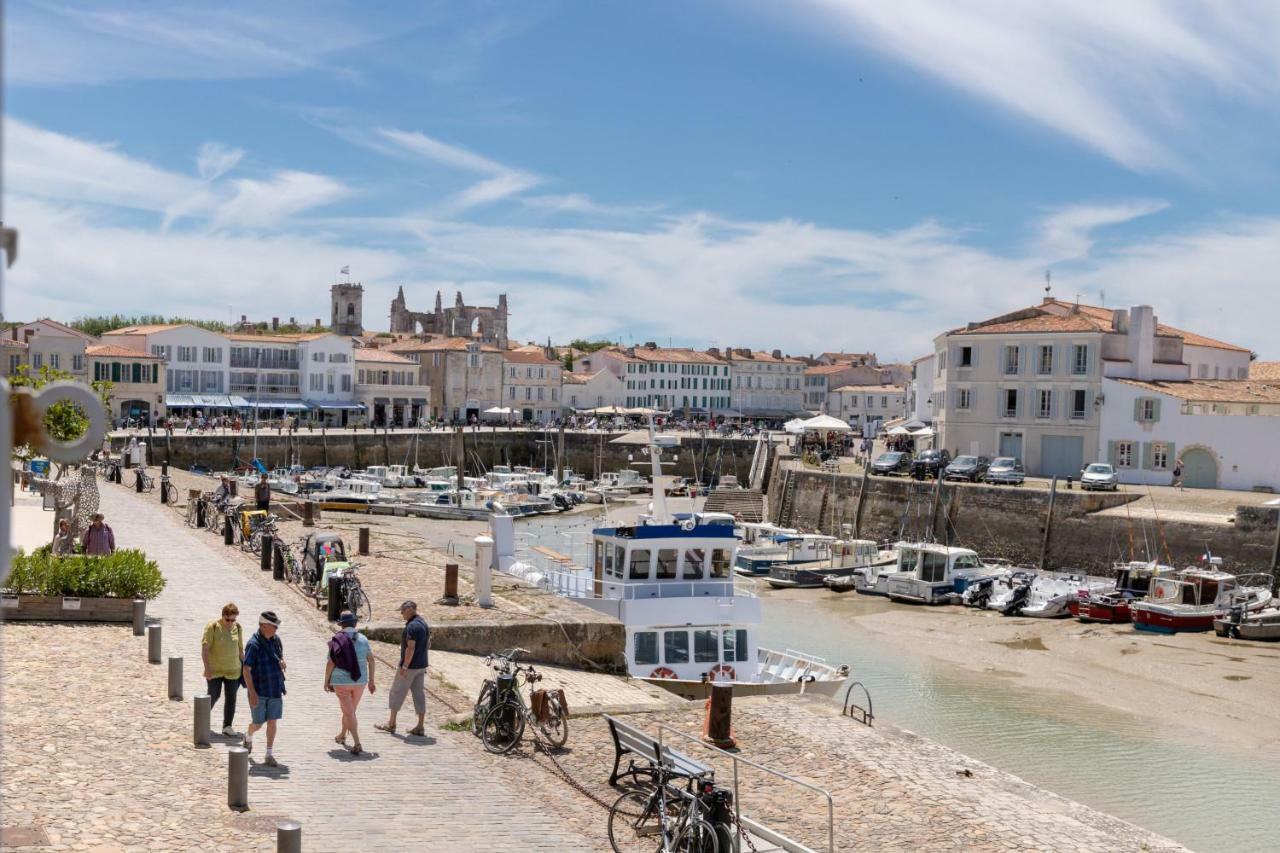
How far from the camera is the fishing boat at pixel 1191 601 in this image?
34.7 meters

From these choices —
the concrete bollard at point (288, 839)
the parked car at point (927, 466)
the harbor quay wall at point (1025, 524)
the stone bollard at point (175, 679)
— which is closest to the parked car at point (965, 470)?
the parked car at point (927, 466)

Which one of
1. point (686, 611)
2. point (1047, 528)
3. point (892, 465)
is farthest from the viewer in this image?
point (892, 465)

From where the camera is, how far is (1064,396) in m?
55.6

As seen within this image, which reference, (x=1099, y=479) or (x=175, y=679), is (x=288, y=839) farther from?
(x=1099, y=479)

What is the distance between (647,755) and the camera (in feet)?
40.0

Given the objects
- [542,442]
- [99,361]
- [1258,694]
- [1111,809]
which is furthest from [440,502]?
[1111,809]

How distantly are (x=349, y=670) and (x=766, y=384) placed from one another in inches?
4727

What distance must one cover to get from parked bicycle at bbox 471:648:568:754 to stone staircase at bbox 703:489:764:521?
49.2m

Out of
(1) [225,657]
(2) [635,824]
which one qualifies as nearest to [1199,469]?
(2) [635,824]

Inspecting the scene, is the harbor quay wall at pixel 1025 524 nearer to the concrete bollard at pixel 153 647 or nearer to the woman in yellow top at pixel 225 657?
the concrete bollard at pixel 153 647

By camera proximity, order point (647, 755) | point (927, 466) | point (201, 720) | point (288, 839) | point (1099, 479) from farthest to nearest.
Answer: point (927, 466) < point (1099, 479) < point (201, 720) < point (647, 755) < point (288, 839)

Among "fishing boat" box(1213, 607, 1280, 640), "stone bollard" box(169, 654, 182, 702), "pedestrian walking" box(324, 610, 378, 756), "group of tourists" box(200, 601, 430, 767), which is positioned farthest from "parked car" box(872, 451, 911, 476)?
"pedestrian walking" box(324, 610, 378, 756)

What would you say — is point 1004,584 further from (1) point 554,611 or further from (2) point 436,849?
(2) point 436,849

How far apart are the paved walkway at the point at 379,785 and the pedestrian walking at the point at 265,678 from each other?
402 mm
